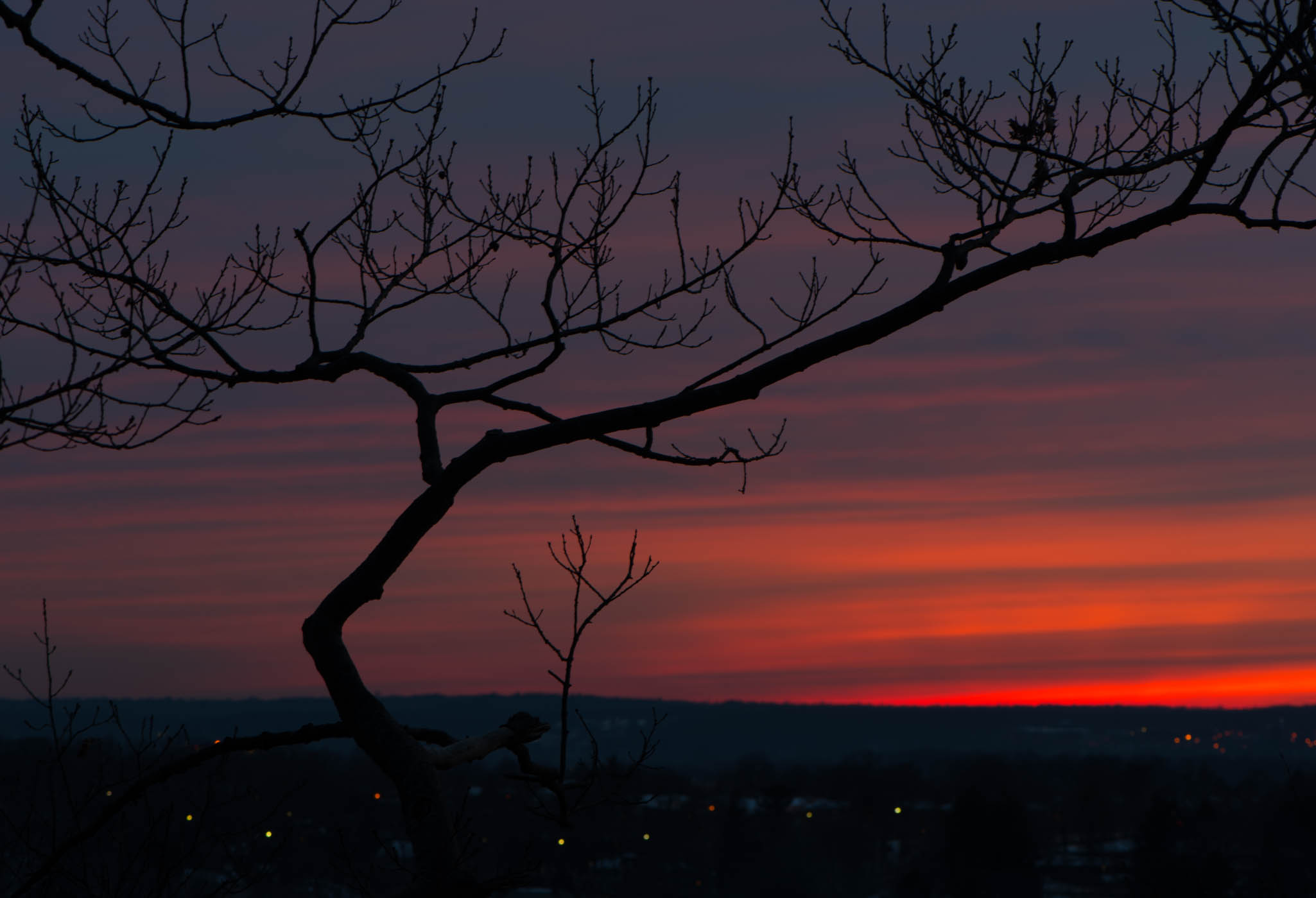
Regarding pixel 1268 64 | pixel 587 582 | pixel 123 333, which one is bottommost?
pixel 587 582

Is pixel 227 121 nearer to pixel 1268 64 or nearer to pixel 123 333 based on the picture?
pixel 123 333

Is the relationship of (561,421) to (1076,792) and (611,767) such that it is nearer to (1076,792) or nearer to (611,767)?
(611,767)

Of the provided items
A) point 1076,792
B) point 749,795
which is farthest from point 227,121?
point 1076,792

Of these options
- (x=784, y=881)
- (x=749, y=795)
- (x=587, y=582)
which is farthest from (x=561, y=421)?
(x=749, y=795)

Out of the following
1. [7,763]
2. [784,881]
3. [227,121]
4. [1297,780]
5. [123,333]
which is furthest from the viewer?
[784,881]

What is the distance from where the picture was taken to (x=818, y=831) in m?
123

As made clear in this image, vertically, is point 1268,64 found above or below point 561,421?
above

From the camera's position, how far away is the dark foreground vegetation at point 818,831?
909 centimetres

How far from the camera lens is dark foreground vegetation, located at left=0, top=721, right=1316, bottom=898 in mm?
9086

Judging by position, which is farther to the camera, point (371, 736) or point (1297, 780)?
point (1297, 780)

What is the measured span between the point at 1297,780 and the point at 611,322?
18.3ft

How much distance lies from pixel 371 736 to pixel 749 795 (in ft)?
423

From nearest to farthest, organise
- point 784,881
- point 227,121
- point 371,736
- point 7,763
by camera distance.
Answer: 1. point 371,736
2. point 227,121
3. point 7,763
4. point 784,881

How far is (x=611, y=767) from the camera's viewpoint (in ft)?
20.9
